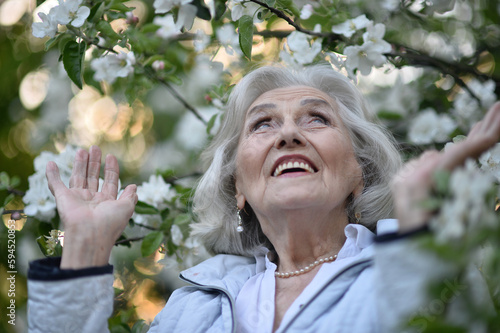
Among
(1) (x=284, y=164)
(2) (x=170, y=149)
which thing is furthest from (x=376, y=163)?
(2) (x=170, y=149)

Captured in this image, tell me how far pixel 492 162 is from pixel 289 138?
834 mm

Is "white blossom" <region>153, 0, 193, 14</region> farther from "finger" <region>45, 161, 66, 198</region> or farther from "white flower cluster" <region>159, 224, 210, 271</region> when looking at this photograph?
"white flower cluster" <region>159, 224, 210, 271</region>

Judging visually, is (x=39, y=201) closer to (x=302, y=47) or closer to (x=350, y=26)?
(x=302, y=47)

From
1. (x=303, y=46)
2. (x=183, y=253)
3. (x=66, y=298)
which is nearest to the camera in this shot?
(x=66, y=298)

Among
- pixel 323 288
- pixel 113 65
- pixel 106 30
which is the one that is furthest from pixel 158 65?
pixel 323 288

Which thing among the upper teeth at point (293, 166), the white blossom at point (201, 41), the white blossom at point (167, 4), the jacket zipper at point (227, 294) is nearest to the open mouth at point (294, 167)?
the upper teeth at point (293, 166)

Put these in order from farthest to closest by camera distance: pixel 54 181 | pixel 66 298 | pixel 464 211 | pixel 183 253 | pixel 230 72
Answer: pixel 230 72, pixel 183 253, pixel 54 181, pixel 66 298, pixel 464 211

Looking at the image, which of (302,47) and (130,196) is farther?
(302,47)

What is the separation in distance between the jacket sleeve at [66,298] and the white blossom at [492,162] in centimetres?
152

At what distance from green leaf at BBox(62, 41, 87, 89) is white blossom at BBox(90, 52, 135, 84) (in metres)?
0.23

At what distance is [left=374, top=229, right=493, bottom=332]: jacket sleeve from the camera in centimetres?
104

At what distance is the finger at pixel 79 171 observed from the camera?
2.09 meters

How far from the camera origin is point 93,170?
216cm

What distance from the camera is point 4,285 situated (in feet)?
11.4
